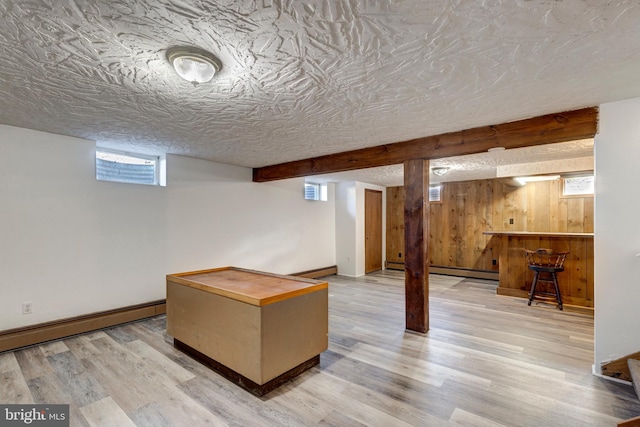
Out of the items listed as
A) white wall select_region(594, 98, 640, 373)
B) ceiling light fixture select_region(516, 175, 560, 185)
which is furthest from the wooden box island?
ceiling light fixture select_region(516, 175, 560, 185)

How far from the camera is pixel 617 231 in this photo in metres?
2.34

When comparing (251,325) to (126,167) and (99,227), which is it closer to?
(99,227)

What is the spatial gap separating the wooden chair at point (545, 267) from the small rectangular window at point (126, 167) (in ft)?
19.2

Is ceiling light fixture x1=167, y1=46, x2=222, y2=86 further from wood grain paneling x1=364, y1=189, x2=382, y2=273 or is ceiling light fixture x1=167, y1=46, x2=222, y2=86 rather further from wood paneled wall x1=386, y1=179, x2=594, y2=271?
wood paneled wall x1=386, y1=179, x2=594, y2=271

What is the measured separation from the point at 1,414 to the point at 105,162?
2.79m

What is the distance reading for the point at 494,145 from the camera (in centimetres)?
287

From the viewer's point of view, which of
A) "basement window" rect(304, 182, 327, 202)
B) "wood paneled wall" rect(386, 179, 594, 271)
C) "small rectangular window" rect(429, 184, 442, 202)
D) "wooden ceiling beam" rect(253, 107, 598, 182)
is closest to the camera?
"wooden ceiling beam" rect(253, 107, 598, 182)

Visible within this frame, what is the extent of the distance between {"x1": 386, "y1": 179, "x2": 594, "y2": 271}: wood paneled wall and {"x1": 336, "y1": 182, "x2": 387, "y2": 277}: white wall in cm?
125

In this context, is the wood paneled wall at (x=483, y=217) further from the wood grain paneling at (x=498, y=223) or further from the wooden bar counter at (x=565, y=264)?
the wooden bar counter at (x=565, y=264)

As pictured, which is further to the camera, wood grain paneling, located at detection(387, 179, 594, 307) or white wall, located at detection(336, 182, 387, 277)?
white wall, located at detection(336, 182, 387, 277)

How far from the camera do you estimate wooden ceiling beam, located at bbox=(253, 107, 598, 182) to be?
2.49m

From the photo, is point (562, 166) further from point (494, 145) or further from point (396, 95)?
point (396, 95)

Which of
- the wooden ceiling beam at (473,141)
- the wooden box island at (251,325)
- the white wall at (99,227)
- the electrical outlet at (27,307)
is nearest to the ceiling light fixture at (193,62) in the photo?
the wooden box island at (251,325)

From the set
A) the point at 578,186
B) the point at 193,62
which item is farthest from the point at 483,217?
the point at 193,62
